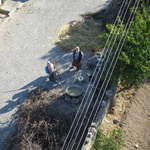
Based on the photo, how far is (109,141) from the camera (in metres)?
14.5

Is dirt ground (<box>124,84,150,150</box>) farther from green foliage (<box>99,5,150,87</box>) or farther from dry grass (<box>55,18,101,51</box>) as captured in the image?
dry grass (<box>55,18,101,51</box>)

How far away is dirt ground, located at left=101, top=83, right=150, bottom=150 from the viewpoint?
15258 millimetres

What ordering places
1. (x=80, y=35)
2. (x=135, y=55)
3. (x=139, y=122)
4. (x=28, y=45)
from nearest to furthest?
(x=135, y=55) < (x=139, y=122) < (x=28, y=45) < (x=80, y=35)

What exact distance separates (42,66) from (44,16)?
4313 millimetres

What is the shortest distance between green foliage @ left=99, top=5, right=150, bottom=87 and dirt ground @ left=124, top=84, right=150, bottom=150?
175 cm

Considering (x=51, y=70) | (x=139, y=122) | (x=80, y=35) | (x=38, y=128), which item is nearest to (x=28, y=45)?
(x=80, y=35)

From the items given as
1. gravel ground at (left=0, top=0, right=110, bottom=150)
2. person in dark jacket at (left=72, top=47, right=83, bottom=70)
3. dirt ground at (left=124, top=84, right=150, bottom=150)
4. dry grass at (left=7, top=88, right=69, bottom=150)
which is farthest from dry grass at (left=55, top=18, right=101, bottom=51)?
dry grass at (left=7, top=88, right=69, bottom=150)

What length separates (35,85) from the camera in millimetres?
17281

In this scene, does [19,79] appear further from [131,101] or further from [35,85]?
[131,101]

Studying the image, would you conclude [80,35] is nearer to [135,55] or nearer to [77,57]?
[77,57]

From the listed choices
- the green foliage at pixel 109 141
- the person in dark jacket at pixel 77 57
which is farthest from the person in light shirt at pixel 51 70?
the green foliage at pixel 109 141

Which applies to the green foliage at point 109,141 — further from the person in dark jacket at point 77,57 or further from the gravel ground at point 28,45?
the person in dark jacket at point 77,57

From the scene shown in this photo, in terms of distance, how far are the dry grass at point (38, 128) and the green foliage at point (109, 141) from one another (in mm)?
1372

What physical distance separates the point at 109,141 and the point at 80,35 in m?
7.35
